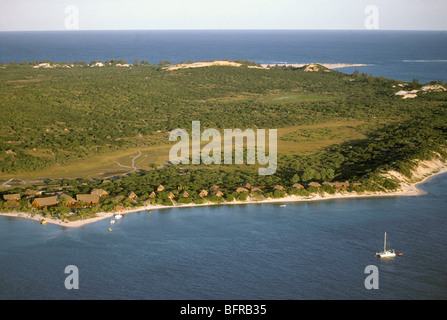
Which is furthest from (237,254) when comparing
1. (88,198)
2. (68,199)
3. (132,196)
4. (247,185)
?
(68,199)

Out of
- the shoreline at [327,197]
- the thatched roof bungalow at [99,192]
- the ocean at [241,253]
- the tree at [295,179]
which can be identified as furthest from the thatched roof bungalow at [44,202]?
the tree at [295,179]

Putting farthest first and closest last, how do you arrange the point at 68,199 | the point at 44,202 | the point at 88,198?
1. the point at 88,198
2. the point at 68,199
3. the point at 44,202

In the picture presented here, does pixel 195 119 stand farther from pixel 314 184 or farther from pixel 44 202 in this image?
pixel 44 202

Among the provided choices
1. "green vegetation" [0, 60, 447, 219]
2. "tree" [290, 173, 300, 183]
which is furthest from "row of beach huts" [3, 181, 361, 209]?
"tree" [290, 173, 300, 183]

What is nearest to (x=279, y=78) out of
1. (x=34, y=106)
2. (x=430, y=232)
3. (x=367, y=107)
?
(x=367, y=107)

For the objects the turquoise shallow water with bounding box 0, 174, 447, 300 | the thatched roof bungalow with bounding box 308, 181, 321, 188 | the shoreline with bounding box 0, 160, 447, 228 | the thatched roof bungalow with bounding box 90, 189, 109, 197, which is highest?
the thatched roof bungalow with bounding box 308, 181, 321, 188

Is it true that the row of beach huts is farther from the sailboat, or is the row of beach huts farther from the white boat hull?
the white boat hull
